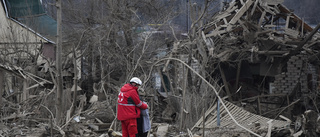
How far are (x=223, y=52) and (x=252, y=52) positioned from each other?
112cm

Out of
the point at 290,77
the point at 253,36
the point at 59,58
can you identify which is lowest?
the point at 290,77

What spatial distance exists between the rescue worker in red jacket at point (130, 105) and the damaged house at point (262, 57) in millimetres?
4679

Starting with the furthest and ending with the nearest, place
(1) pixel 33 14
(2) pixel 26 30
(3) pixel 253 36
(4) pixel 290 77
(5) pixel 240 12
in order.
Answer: (1) pixel 33 14
(2) pixel 26 30
(5) pixel 240 12
(4) pixel 290 77
(3) pixel 253 36

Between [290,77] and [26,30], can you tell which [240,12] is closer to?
[290,77]

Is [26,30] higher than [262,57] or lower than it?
higher

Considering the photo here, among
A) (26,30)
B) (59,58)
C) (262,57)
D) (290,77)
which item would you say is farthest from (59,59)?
(290,77)

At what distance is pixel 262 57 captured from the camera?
45.0ft

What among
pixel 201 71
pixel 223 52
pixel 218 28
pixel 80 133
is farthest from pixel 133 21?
pixel 80 133

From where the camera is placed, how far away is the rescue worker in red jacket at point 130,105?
657 centimetres

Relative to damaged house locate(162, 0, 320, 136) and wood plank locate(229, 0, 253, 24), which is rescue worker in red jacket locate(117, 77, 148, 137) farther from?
wood plank locate(229, 0, 253, 24)

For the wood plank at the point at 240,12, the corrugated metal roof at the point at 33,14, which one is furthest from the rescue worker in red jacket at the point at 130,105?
the corrugated metal roof at the point at 33,14

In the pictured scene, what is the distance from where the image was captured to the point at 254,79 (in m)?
15.6

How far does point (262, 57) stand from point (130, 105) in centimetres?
863

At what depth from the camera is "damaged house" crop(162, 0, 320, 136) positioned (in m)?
12.5
